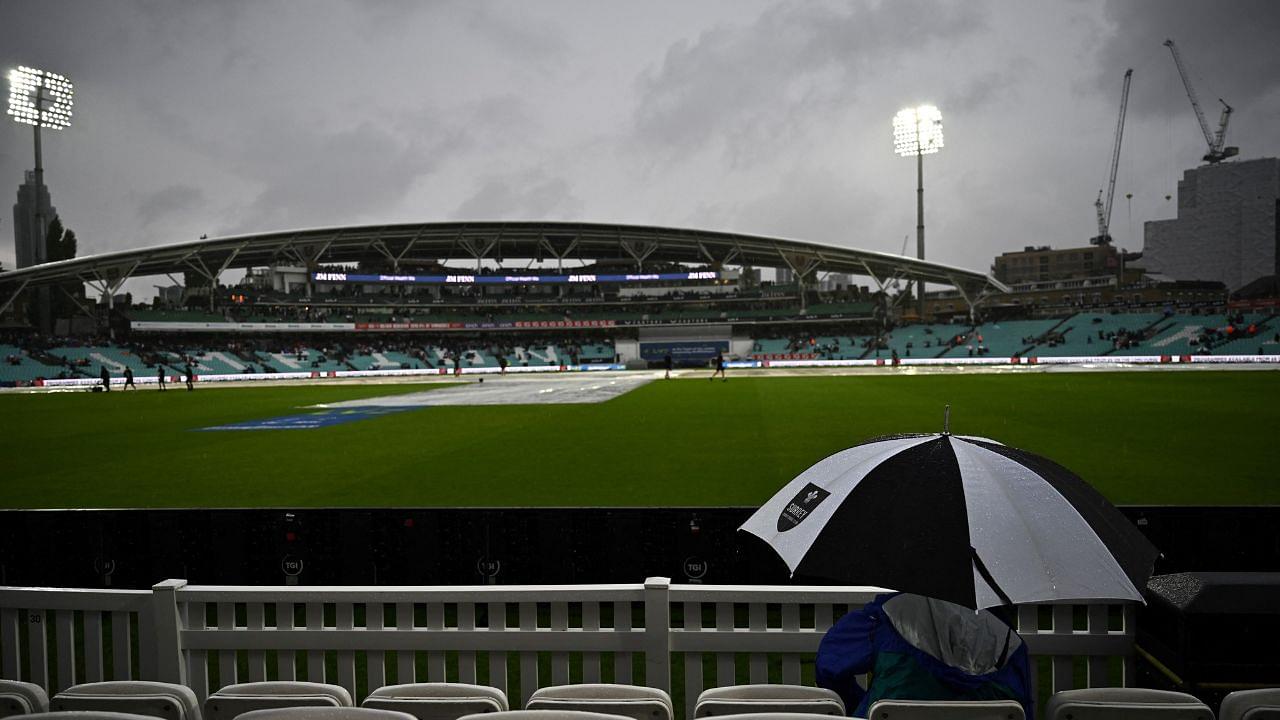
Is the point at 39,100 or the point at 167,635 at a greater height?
the point at 39,100

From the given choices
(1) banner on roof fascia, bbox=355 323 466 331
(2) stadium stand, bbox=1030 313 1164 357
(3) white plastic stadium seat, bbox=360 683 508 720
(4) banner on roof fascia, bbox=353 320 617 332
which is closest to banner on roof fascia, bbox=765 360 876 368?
(2) stadium stand, bbox=1030 313 1164 357

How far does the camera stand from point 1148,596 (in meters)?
3.53

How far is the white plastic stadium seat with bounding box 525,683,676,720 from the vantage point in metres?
2.49

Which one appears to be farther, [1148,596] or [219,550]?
[219,550]

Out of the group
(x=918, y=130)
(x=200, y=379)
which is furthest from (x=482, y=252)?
(x=918, y=130)

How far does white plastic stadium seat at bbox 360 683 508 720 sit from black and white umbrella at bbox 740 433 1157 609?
1.26 meters

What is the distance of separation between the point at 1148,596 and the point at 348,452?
15.0 metres

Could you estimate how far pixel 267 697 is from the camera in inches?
105

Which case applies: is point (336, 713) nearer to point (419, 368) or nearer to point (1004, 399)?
point (1004, 399)

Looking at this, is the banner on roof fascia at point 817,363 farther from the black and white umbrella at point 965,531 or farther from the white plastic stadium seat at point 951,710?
the white plastic stadium seat at point 951,710

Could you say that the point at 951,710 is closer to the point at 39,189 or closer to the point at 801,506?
the point at 801,506

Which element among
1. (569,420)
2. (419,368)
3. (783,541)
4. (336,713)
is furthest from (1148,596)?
(419,368)

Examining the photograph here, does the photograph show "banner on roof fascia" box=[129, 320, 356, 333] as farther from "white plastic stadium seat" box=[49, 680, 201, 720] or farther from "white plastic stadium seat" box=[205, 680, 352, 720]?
"white plastic stadium seat" box=[205, 680, 352, 720]

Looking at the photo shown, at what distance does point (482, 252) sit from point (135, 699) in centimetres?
7959
